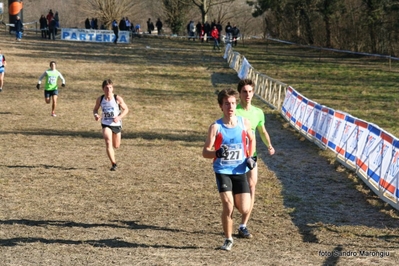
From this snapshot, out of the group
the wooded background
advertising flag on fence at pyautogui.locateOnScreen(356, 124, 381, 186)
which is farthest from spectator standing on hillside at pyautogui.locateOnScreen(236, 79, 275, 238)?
the wooded background

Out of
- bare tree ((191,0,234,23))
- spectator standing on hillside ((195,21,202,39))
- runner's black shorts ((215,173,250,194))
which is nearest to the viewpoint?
runner's black shorts ((215,173,250,194))

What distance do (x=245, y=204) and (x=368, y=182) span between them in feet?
15.8

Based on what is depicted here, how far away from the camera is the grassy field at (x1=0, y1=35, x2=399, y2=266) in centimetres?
872

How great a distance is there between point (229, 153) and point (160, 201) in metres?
3.51

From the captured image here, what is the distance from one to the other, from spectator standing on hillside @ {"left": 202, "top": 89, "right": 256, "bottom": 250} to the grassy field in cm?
68

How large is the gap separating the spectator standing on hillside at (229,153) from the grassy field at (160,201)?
68cm

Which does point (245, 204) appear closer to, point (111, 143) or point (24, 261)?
point (24, 261)

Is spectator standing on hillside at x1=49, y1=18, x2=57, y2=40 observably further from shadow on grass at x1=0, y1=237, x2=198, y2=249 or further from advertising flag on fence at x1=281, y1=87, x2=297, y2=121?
shadow on grass at x1=0, y1=237, x2=198, y2=249

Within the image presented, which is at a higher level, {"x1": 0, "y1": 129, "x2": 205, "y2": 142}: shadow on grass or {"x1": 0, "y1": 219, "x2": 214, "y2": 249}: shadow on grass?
{"x1": 0, "y1": 219, "x2": 214, "y2": 249}: shadow on grass

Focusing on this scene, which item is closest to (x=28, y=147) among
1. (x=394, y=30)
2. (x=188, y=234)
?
(x=188, y=234)

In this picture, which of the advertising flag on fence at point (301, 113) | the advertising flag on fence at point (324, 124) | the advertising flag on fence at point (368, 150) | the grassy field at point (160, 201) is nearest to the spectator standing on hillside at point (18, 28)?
the grassy field at point (160, 201)

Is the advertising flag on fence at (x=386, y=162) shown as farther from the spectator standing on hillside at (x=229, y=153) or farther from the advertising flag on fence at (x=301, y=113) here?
the advertising flag on fence at (x=301, y=113)

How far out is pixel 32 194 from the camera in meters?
11.9

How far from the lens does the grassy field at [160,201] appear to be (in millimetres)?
8719
